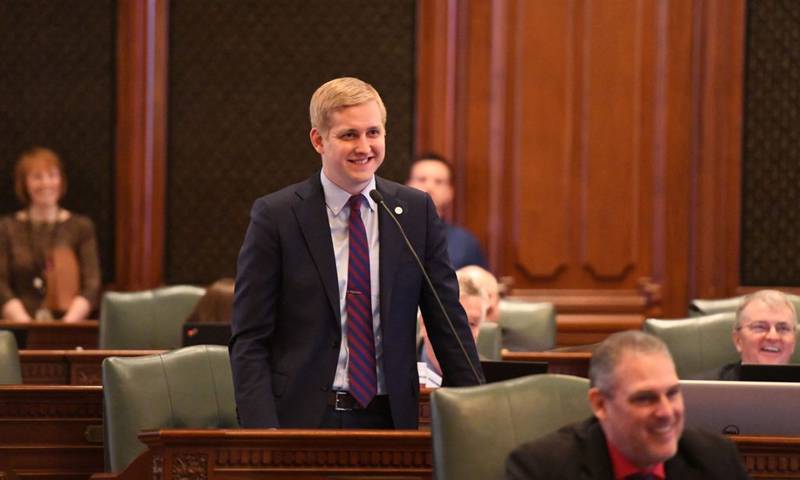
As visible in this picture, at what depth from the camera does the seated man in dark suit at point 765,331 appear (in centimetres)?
454

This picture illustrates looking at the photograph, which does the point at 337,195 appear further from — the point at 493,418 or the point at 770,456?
the point at 770,456

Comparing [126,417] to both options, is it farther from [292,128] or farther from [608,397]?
[292,128]

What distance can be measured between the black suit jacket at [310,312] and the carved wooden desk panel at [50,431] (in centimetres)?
103

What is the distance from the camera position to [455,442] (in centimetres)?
288

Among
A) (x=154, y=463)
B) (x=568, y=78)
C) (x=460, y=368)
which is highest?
(x=568, y=78)

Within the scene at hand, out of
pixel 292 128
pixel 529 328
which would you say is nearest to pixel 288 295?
pixel 529 328

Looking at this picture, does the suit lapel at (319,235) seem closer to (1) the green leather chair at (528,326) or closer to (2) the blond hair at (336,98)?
(2) the blond hair at (336,98)

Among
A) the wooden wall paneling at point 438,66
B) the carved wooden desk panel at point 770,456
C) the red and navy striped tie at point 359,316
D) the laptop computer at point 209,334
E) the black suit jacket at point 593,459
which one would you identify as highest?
the wooden wall paneling at point 438,66

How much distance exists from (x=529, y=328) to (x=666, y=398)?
3.31 m

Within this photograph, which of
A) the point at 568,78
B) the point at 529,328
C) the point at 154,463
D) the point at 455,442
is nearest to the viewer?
the point at 455,442

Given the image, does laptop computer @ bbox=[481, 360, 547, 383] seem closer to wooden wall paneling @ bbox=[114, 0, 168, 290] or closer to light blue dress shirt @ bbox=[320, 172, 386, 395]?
light blue dress shirt @ bbox=[320, 172, 386, 395]

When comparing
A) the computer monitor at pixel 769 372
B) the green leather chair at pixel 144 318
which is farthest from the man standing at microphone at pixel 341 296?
the green leather chair at pixel 144 318

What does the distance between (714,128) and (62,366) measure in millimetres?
3661

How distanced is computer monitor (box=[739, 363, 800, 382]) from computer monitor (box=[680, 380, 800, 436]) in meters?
0.44
